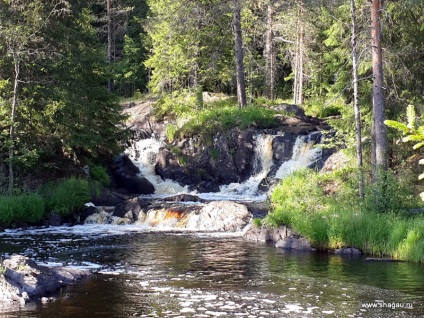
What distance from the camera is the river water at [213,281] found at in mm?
10445

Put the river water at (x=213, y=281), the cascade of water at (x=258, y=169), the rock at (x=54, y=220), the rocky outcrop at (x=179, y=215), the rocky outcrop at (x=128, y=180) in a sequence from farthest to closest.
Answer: the rocky outcrop at (x=128, y=180)
the cascade of water at (x=258, y=169)
the rock at (x=54, y=220)
the rocky outcrop at (x=179, y=215)
the river water at (x=213, y=281)

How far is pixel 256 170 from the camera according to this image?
29.7 meters

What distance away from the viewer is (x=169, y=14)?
115 feet

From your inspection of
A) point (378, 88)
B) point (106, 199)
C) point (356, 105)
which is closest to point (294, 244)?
point (356, 105)

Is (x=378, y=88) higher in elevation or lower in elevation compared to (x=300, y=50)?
lower

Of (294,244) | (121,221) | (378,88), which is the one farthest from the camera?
(121,221)

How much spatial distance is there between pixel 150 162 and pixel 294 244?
16705mm

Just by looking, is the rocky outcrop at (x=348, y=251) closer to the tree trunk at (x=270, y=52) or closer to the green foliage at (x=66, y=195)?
the green foliage at (x=66, y=195)

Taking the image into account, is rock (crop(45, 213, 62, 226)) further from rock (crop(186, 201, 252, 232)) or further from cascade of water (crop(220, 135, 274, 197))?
cascade of water (crop(220, 135, 274, 197))

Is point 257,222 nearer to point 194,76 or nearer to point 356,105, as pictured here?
point 356,105

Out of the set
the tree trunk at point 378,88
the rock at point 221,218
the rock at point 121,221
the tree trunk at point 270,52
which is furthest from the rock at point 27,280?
the tree trunk at point 270,52

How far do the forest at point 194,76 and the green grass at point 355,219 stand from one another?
29 cm

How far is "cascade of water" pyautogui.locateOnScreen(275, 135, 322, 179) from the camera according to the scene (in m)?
28.1

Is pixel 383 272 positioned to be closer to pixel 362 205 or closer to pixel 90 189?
pixel 362 205
